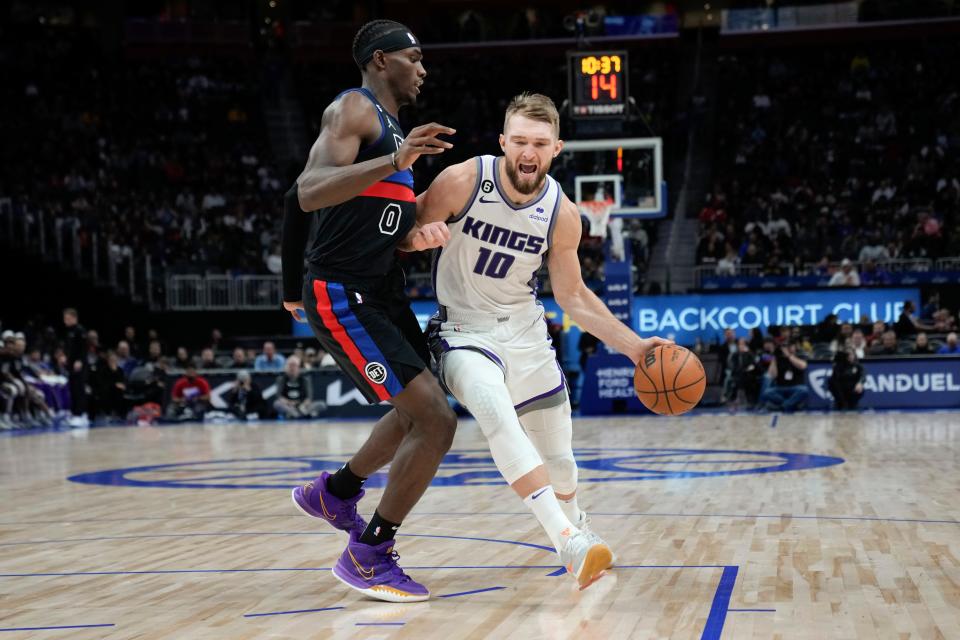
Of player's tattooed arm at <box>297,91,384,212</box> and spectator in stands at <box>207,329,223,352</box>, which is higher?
player's tattooed arm at <box>297,91,384,212</box>

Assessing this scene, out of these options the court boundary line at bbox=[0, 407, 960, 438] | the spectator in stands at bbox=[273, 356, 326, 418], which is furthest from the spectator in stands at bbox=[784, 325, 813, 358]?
the spectator in stands at bbox=[273, 356, 326, 418]

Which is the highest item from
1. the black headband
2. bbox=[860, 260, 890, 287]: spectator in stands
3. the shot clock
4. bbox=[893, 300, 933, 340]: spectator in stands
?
the shot clock

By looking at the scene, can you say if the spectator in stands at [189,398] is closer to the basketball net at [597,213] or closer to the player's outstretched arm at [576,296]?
the basketball net at [597,213]

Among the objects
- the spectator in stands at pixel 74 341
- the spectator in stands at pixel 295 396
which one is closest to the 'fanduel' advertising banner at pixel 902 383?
the spectator in stands at pixel 295 396

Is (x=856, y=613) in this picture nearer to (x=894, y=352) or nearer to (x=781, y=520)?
(x=781, y=520)

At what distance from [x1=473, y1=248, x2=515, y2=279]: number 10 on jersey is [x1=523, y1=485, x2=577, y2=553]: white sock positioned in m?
1.00

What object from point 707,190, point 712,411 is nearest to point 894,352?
point 712,411

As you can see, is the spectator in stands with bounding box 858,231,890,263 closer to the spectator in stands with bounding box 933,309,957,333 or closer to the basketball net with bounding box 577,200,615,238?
the spectator in stands with bounding box 933,309,957,333

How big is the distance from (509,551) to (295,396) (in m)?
13.9

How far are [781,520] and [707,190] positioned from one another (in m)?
23.1

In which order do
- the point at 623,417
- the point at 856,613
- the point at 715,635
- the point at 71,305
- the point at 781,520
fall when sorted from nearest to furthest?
1. the point at 715,635
2. the point at 856,613
3. the point at 781,520
4. the point at 623,417
5. the point at 71,305

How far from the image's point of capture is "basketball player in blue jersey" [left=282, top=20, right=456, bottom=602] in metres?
4.75

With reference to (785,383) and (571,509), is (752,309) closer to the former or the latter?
(785,383)

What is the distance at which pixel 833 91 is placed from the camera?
30.9m
